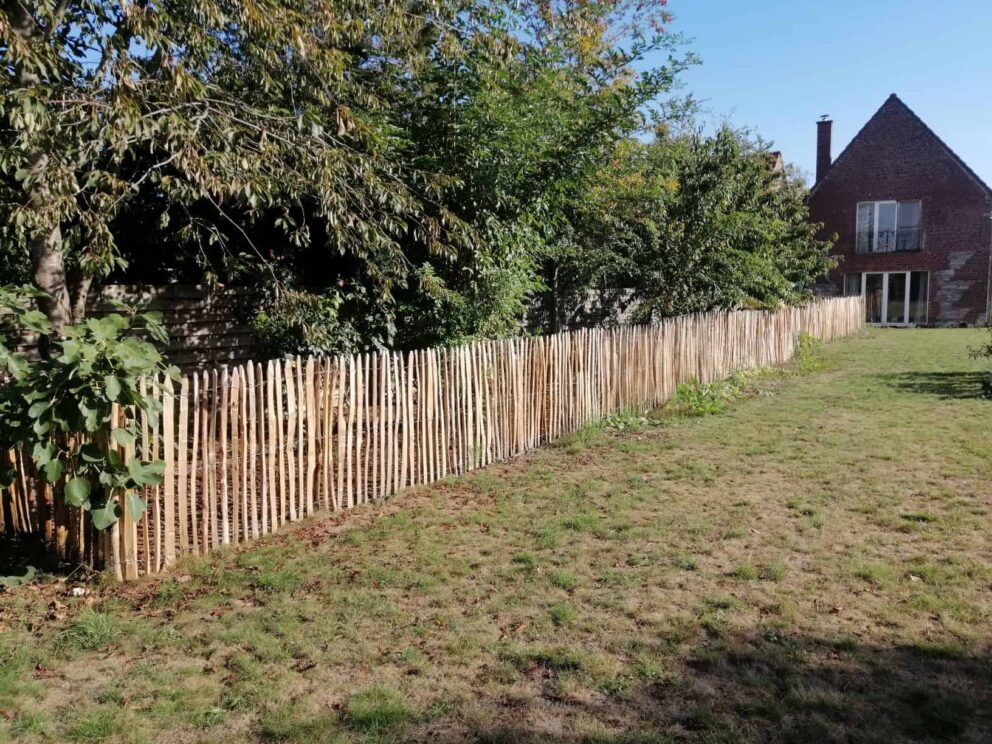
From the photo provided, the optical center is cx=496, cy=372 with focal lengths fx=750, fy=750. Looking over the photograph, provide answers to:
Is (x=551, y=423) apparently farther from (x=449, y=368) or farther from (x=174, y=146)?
(x=174, y=146)

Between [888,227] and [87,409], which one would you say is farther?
[888,227]

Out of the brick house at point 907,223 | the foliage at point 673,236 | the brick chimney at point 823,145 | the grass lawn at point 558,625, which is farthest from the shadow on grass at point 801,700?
the brick chimney at point 823,145

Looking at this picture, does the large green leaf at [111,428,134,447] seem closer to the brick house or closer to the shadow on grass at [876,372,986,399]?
the shadow on grass at [876,372,986,399]

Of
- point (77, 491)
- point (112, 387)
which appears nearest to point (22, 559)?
point (77, 491)

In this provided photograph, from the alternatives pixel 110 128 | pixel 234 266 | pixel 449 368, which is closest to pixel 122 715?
pixel 110 128

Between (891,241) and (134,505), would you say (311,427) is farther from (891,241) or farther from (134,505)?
(891,241)

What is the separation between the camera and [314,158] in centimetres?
637

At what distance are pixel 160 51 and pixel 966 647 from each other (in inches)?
260

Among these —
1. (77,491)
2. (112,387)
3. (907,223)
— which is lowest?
(77,491)

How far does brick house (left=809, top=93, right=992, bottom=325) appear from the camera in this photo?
30094 millimetres

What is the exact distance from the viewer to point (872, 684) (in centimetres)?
341

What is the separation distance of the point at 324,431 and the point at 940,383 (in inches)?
446

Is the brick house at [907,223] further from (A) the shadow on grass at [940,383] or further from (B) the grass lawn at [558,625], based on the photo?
(B) the grass lawn at [558,625]

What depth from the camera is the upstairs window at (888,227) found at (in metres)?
31.5
